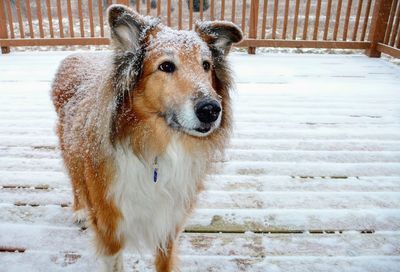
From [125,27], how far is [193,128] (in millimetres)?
554

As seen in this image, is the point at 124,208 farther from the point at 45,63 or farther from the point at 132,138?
the point at 45,63

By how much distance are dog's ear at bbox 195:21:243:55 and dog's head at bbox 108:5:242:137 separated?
0.16m

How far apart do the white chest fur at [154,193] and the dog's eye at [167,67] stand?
34cm

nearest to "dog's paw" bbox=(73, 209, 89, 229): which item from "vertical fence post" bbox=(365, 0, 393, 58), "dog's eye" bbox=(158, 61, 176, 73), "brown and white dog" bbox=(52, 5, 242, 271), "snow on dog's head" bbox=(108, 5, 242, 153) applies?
"brown and white dog" bbox=(52, 5, 242, 271)

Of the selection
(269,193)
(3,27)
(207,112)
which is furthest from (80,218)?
(3,27)

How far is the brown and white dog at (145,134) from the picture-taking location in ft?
5.30

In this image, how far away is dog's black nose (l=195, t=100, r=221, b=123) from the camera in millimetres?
1514

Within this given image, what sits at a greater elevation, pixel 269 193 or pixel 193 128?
pixel 193 128

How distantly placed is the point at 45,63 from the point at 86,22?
554cm

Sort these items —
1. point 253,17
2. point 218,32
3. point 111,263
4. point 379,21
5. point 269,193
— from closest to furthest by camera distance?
point 111,263 < point 218,32 < point 269,193 < point 379,21 < point 253,17

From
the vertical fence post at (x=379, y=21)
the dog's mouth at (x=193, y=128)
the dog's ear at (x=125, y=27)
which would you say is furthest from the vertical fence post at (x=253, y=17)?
the dog's mouth at (x=193, y=128)

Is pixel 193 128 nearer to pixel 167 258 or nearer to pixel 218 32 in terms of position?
pixel 218 32

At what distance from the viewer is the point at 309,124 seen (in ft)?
12.2

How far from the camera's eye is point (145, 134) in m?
1.69
